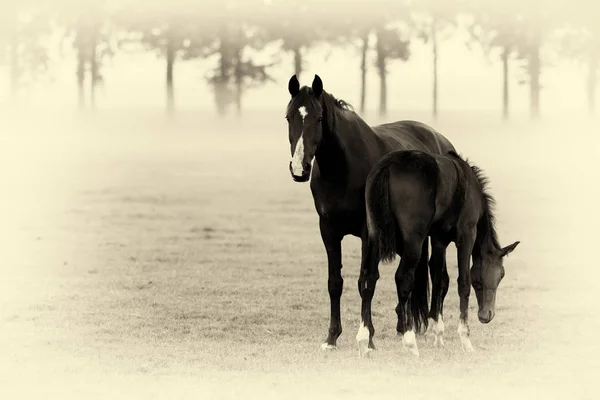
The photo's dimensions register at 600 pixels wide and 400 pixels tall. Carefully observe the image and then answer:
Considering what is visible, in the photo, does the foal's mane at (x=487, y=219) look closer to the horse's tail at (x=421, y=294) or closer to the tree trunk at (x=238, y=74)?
the horse's tail at (x=421, y=294)

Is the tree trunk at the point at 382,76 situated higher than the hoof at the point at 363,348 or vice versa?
the tree trunk at the point at 382,76

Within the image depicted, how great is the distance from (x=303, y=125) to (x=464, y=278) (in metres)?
2.00

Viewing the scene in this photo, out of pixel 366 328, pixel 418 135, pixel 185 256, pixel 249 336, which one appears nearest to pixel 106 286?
pixel 185 256

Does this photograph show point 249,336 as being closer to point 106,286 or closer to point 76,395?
point 76,395

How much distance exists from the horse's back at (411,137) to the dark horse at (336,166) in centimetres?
25

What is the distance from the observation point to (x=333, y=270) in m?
9.38

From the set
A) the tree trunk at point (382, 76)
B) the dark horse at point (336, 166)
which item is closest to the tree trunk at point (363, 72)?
the tree trunk at point (382, 76)

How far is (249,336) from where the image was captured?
10.3 metres

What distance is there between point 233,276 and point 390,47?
1078 cm

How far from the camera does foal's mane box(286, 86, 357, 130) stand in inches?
335

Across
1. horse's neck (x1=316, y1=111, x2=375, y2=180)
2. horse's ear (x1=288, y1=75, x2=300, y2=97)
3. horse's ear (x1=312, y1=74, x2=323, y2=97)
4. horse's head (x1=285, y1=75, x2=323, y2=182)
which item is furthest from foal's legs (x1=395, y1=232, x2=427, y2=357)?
horse's ear (x1=288, y1=75, x2=300, y2=97)

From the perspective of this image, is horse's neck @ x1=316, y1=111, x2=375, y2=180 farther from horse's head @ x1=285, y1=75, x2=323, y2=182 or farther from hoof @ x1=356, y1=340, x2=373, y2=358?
hoof @ x1=356, y1=340, x2=373, y2=358

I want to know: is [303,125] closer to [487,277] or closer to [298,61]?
[487,277]

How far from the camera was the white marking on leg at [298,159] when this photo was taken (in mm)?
8289
